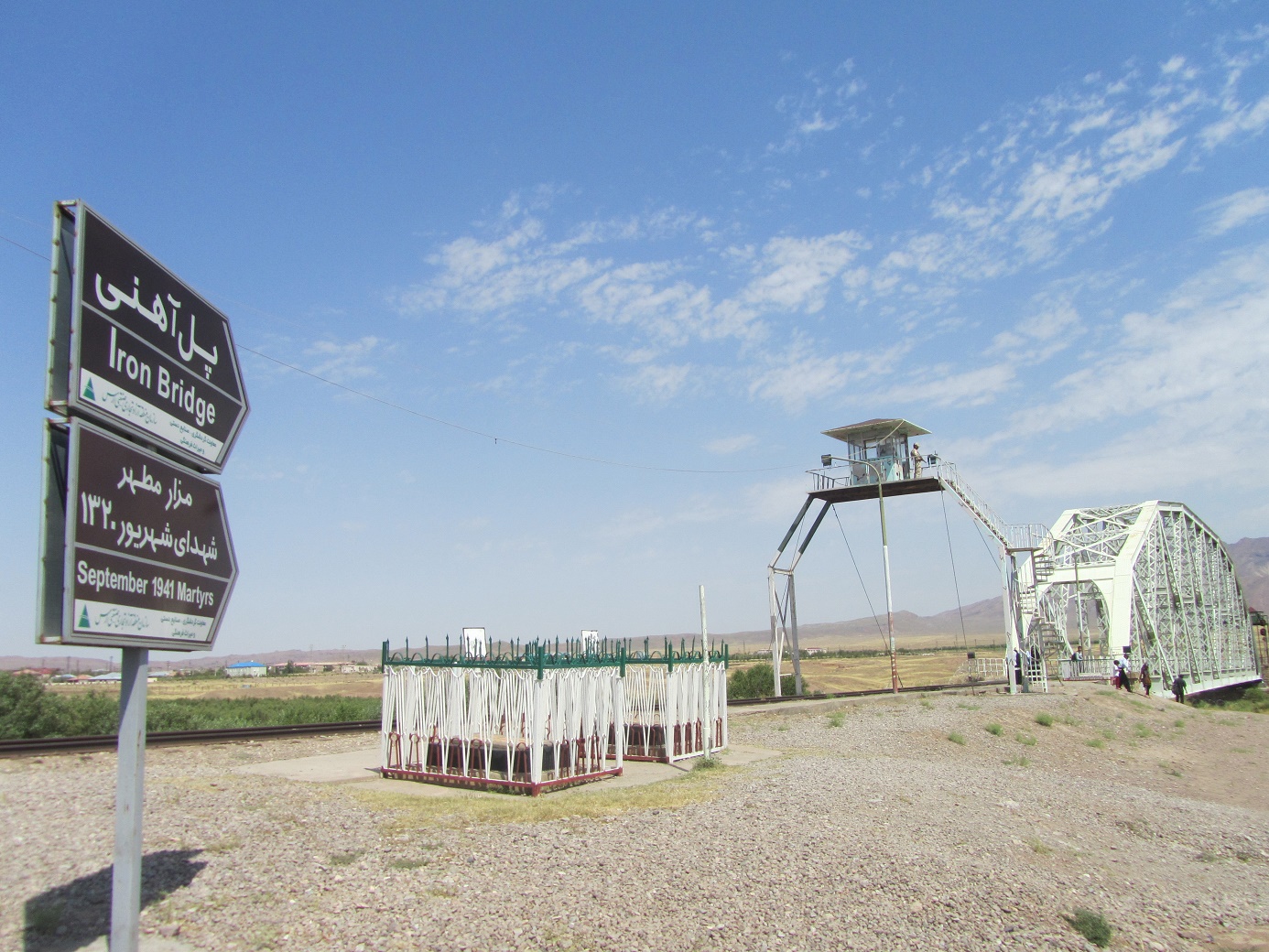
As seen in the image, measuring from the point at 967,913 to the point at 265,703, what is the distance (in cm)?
3830

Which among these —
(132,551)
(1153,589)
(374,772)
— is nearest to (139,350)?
(132,551)

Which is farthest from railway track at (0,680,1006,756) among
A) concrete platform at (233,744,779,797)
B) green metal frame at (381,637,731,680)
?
green metal frame at (381,637,731,680)

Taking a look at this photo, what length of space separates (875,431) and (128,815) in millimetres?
39445

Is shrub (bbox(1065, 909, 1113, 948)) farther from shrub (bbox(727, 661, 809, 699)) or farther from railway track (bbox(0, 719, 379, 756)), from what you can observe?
shrub (bbox(727, 661, 809, 699))

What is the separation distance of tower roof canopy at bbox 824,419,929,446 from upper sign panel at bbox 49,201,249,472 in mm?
37128

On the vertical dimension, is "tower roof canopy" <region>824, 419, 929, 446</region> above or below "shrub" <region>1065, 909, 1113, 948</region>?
above

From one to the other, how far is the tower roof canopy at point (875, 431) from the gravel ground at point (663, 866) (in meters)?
25.4

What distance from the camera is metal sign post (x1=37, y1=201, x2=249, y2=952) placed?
535 cm

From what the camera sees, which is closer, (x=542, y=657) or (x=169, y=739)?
(x=542, y=657)

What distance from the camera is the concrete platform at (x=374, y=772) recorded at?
15.0 m

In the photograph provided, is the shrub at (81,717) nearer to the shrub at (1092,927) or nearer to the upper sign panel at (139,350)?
the upper sign panel at (139,350)

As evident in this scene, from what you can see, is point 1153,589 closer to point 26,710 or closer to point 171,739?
point 171,739

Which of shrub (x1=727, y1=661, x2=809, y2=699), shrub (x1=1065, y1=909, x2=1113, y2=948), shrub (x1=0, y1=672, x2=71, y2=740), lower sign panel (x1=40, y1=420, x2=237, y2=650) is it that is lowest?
shrub (x1=727, y1=661, x2=809, y2=699)

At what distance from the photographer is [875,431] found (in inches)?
1657
